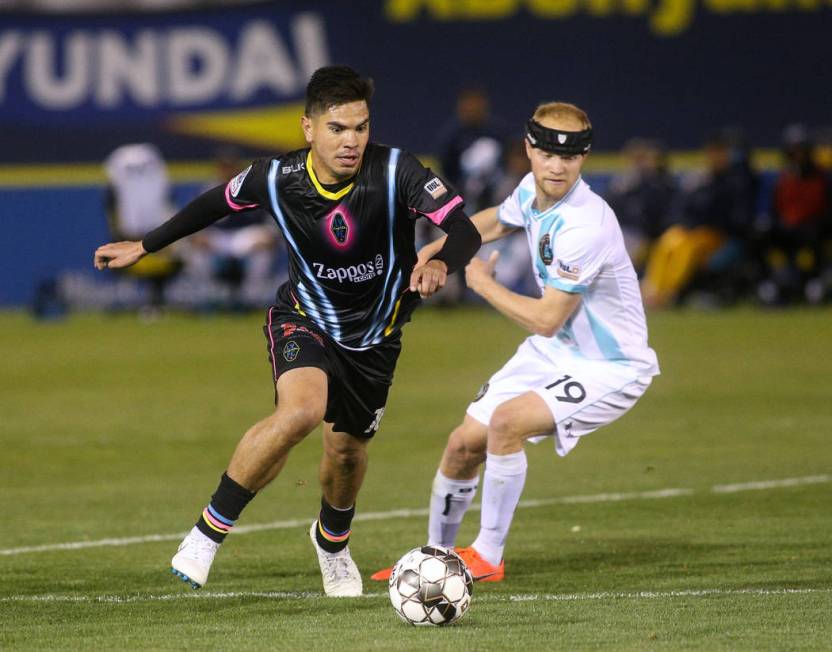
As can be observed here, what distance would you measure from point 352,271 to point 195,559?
60.1 inches

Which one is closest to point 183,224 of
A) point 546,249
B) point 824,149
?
point 546,249

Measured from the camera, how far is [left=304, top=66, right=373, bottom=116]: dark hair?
7.31m

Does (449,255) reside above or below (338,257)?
above

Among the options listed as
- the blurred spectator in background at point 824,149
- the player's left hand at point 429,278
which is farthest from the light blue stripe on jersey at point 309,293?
the blurred spectator in background at point 824,149

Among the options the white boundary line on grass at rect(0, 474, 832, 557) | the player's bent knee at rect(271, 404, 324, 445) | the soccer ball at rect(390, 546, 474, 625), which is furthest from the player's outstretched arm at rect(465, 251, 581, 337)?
the white boundary line on grass at rect(0, 474, 832, 557)

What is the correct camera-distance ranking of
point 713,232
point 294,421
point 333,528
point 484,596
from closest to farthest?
point 294,421 → point 484,596 → point 333,528 → point 713,232

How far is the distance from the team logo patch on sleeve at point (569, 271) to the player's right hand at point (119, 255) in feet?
6.42

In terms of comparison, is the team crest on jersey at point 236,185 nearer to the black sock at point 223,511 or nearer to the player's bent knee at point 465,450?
the black sock at point 223,511

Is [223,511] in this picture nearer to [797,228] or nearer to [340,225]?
[340,225]

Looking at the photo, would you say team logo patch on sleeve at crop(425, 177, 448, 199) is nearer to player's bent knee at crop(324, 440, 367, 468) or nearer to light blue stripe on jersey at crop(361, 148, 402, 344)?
light blue stripe on jersey at crop(361, 148, 402, 344)

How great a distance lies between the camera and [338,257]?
759 centimetres

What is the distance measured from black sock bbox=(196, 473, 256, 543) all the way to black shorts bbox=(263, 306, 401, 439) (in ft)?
2.12

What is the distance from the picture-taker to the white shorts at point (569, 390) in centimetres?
796

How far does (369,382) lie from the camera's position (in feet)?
25.3
